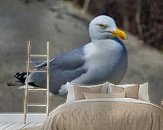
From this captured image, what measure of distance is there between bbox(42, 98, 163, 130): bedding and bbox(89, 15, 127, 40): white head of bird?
2135 mm

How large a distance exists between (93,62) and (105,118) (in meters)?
2.16

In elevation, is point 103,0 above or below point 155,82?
above

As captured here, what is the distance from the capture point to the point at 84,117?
3.78m

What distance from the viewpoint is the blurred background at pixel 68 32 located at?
597 centimetres

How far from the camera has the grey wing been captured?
231 inches

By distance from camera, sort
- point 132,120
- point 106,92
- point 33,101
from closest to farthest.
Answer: point 132,120 → point 106,92 → point 33,101

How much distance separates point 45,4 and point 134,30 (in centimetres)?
140

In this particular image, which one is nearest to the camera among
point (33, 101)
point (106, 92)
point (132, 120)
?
point (132, 120)

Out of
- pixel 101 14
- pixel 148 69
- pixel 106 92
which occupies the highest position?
pixel 101 14

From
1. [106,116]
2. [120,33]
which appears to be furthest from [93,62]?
[106,116]

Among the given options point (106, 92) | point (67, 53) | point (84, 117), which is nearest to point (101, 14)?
point (67, 53)

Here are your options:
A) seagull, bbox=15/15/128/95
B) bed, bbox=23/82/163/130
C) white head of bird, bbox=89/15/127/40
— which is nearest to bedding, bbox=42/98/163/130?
bed, bbox=23/82/163/130

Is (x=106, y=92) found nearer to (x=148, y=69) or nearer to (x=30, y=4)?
(x=148, y=69)

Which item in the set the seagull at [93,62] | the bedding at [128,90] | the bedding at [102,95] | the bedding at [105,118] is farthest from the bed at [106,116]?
the seagull at [93,62]
